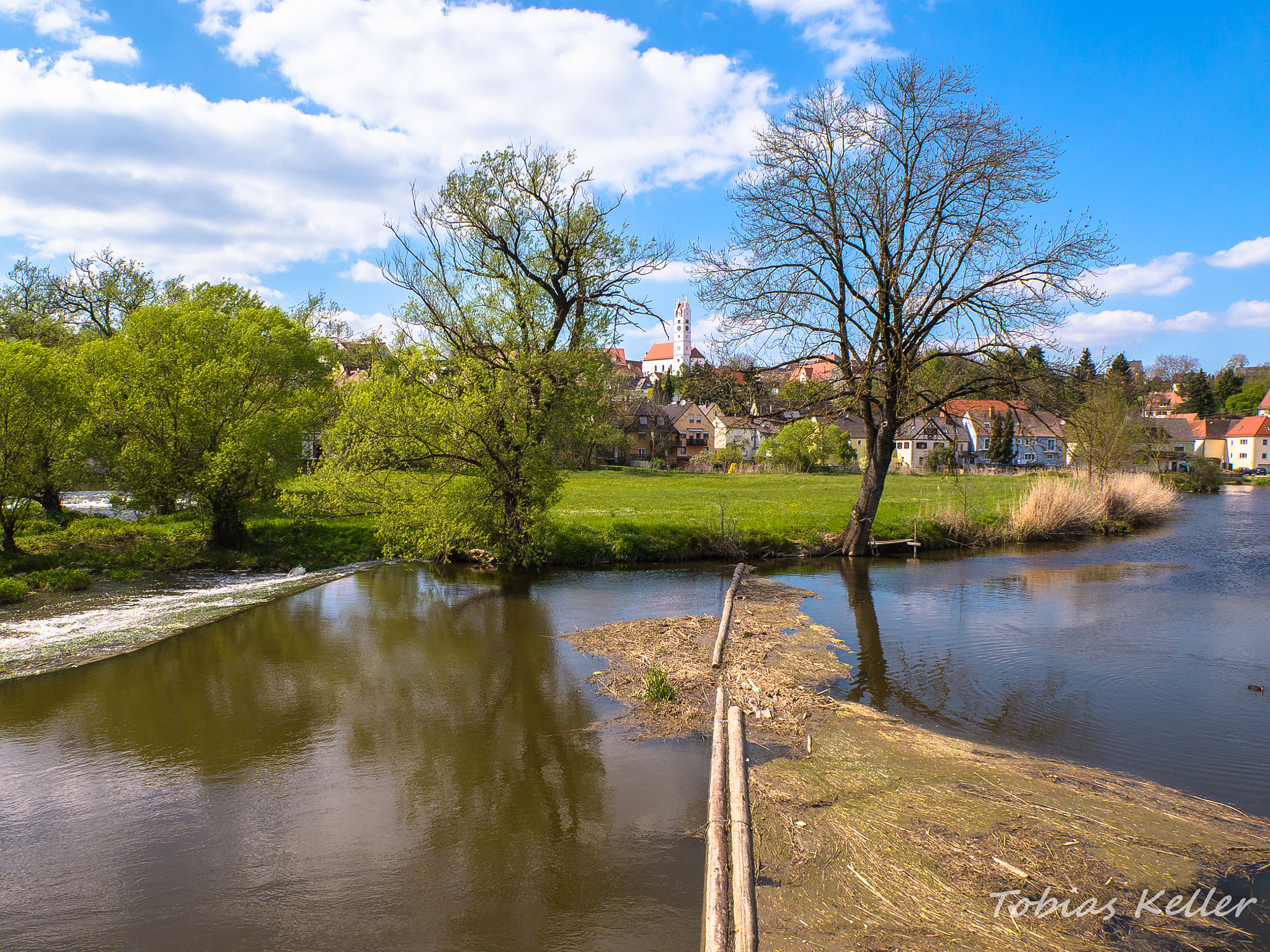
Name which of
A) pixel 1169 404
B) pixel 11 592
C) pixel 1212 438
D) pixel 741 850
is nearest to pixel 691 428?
pixel 1212 438

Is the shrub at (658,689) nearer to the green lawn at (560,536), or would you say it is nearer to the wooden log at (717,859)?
the wooden log at (717,859)

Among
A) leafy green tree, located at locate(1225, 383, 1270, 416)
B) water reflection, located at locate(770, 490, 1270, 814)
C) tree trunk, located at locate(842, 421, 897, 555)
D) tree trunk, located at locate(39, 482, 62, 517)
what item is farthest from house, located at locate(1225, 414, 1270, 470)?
tree trunk, located at locate(39, 482, 62, 517)

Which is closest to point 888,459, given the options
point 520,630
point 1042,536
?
point 1042,536

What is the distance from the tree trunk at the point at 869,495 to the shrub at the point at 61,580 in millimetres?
20722

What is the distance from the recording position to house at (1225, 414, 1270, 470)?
87438 mm

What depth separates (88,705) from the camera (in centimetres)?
1020

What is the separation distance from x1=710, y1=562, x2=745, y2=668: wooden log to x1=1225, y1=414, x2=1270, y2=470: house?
98.7m

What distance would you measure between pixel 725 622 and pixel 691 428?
81.5 meters

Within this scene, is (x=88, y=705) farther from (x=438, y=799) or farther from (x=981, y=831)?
(x=981, y=831)

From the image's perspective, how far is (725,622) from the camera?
41.1 ft

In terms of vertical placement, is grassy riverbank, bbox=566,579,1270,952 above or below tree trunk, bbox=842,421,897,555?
below

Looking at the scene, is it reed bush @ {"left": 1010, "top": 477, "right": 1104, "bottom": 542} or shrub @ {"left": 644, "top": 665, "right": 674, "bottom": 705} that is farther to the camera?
reed bush @ {"left": 1010, "top": 477, "right": 1104, "bottom": 542}
